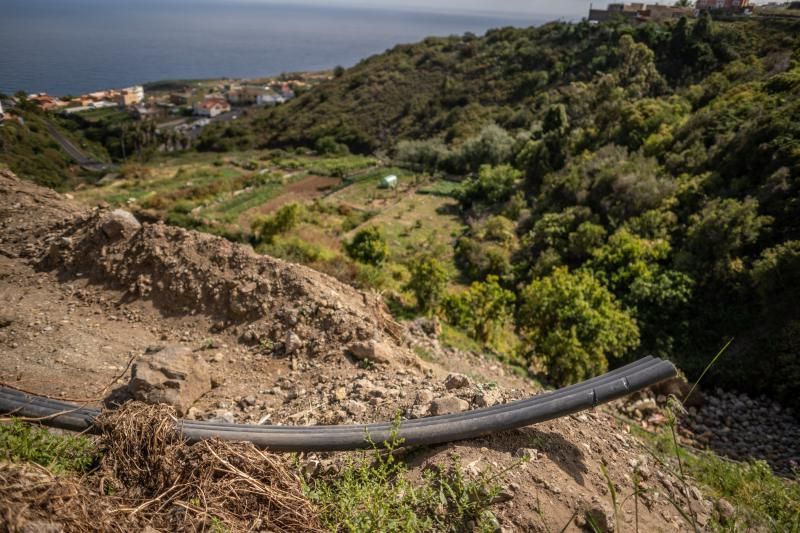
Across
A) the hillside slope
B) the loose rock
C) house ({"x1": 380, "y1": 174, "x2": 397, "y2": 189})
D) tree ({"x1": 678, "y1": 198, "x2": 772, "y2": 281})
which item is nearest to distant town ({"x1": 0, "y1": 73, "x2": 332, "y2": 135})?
house ({"x1": 380, "y1": 174, "x2": 397, "y2": 189})

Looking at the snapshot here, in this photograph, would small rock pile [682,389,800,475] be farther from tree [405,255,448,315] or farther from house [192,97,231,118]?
house [192,97,231,118]

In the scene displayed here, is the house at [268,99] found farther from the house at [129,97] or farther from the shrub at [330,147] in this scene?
the shrub at [330,147]

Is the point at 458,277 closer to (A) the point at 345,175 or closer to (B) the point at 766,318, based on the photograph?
(B) the point at 766,318

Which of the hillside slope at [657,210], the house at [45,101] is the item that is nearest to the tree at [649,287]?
the hillside slope at [657,210]

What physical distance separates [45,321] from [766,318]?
47.2 feet

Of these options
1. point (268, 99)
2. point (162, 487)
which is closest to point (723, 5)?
point (162, 487)

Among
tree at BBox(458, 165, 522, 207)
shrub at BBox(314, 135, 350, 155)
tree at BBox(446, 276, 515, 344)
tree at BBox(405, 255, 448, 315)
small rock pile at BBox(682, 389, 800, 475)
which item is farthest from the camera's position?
shrub at BBox(314, 135, 350, 155)

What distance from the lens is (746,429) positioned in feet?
28.5

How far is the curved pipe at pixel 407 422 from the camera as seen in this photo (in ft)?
11.1

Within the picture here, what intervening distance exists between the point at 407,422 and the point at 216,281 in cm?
429

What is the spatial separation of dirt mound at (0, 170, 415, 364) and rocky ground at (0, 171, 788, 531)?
0.02m

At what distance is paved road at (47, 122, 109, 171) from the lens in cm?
2159

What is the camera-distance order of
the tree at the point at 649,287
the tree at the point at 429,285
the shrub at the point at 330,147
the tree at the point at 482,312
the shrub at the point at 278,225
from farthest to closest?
the shrub at the point at 330,147 → the shrub at the point at 278,225 → the tree at the point at 649,287 → the tree at the point at 429,285 → the tree at the point at 482,312

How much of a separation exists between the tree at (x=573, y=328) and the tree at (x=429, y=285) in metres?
2.13
